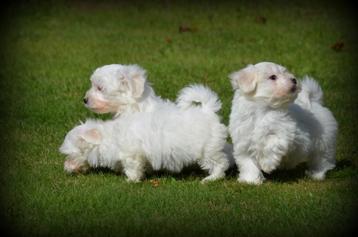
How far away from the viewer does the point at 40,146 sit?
771cm

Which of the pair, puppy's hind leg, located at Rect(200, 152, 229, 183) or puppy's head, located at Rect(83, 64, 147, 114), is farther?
puppy's head, located at Rect(83, 64, 147, 114)

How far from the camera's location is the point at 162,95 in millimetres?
9711

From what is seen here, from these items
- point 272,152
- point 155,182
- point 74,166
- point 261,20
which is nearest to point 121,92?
point 74,166

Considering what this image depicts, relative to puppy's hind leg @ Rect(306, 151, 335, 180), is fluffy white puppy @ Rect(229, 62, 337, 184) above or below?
above

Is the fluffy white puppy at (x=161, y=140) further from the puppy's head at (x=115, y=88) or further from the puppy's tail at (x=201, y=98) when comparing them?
the puppy's head at (x=115, y=88)

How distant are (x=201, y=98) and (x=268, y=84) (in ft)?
2.12

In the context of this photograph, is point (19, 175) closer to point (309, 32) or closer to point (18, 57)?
point (18, 57)

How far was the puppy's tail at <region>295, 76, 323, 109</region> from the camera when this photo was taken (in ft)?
22.6

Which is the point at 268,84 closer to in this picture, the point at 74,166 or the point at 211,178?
the point at 211,178

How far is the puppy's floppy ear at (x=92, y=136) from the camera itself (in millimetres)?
6746

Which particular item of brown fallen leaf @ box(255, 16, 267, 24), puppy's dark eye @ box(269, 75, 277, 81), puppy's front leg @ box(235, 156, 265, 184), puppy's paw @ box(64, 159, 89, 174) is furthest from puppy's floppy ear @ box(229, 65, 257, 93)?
brown fallen leaf @ box(255, 16, 267, 24)

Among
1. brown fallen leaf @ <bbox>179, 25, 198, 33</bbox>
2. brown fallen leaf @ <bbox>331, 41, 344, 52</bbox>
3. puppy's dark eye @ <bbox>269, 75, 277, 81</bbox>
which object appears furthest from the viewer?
brown fallen leaf @ <bbox>179, 25, 198, 33</bbox>

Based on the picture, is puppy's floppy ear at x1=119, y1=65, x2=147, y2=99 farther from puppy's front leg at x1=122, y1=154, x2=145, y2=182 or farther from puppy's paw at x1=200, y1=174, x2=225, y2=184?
puppy's paw at x1=200, y1=174, x2=225, y2=184

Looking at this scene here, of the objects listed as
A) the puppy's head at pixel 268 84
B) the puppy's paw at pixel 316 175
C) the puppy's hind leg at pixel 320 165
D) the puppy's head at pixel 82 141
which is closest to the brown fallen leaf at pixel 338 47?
the puppy's hind leg at pixel 320 165
